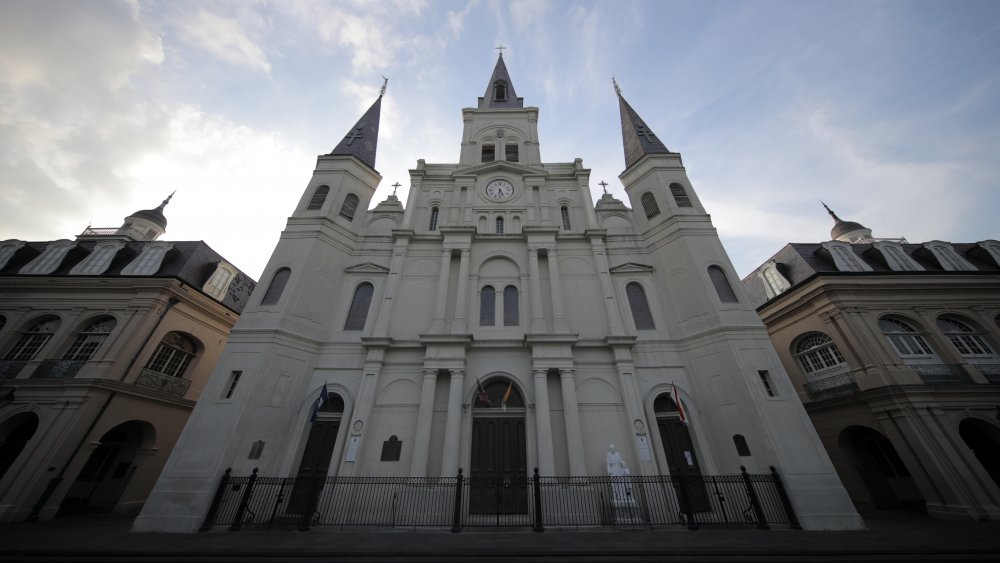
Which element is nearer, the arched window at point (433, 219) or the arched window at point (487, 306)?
the arched window at point (487, 306)

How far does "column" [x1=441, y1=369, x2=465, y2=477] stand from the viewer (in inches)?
456

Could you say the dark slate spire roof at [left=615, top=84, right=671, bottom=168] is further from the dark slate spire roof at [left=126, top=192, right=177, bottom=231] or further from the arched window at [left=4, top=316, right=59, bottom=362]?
the dark slate spire roof at [left=126, top=192, right=177, bottom=231]

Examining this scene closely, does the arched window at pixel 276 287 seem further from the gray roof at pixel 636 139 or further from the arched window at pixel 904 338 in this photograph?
the arched window at pixel 904 338

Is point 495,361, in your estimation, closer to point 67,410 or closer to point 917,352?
point 67,410

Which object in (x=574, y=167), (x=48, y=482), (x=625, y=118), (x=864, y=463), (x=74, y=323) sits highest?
(x=625, y=118)

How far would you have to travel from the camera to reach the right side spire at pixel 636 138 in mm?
19219

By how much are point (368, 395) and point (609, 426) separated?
8655 mm

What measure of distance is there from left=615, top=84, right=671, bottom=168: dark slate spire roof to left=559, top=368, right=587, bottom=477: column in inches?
488

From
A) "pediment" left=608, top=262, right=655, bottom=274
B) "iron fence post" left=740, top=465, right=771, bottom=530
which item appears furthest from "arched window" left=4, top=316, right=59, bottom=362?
"iron fence post" left=740, top=465, right=771, bottom=530

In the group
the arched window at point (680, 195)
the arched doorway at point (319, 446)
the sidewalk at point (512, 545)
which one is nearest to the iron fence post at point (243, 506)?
the sidewalk at point (512, 545)

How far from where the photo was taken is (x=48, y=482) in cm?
1243

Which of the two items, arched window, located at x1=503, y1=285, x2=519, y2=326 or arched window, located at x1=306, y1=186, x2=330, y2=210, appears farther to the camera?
arched window, located at x1=306, y1=186, x2=330, y2=210

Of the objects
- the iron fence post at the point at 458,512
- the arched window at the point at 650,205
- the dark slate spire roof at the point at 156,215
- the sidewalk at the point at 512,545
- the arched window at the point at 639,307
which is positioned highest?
the dark slate spire roof at the point at 156,215

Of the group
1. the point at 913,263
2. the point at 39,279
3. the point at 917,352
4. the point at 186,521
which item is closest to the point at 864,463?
the point at 917,352
